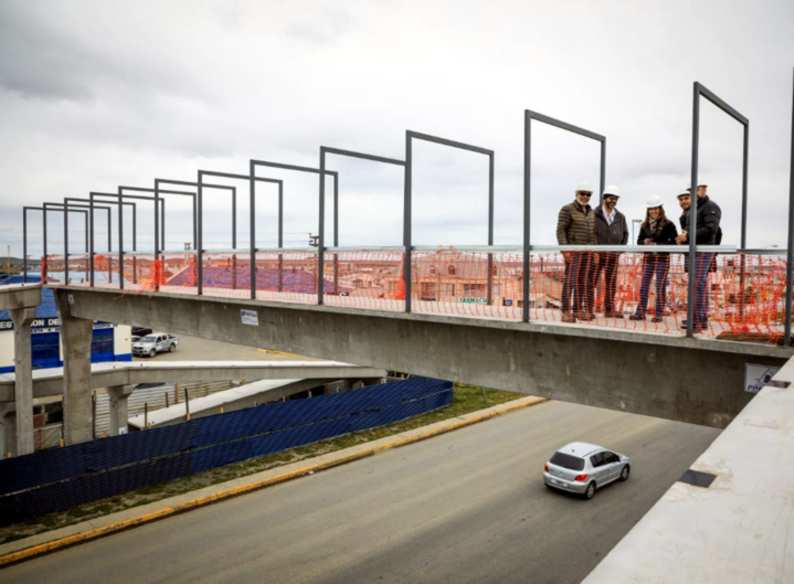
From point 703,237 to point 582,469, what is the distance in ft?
29.1

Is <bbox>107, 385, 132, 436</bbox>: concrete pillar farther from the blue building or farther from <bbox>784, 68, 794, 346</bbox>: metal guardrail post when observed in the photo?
<bbox>784, 68, 794, 346</bbox>: metal guardrail post

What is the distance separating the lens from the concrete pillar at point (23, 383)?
61.7 ft

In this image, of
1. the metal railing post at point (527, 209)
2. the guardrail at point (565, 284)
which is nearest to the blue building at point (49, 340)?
the guardrail at point (565, 284)

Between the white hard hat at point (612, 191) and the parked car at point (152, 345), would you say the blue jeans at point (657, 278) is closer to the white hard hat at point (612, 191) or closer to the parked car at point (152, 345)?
the white hard hat at point (612, 191)

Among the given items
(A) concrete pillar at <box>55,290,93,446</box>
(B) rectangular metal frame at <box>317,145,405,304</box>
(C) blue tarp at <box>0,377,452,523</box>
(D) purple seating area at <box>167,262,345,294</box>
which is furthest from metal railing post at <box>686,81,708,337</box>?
(A) concrete pillar at <box>55,290,93,446</box>

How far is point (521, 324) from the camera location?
7844mm

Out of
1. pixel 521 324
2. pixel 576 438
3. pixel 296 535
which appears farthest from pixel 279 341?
pixel 576 438

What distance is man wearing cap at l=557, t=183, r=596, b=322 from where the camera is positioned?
26.1ft

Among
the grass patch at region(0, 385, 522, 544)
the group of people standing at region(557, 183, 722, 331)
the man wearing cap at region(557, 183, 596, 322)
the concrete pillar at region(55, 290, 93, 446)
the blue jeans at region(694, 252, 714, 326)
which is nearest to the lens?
the blue jeans at region(694, 252, 714, 326)

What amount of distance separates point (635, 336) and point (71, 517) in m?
13.4

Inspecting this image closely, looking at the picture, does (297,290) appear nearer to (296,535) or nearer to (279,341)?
(279,341)

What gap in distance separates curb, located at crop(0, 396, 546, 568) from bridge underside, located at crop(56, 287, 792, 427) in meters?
4.59

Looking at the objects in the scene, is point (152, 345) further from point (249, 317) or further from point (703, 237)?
point (703, 237)

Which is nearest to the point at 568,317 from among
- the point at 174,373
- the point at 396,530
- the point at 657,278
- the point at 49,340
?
the point at 657,278
